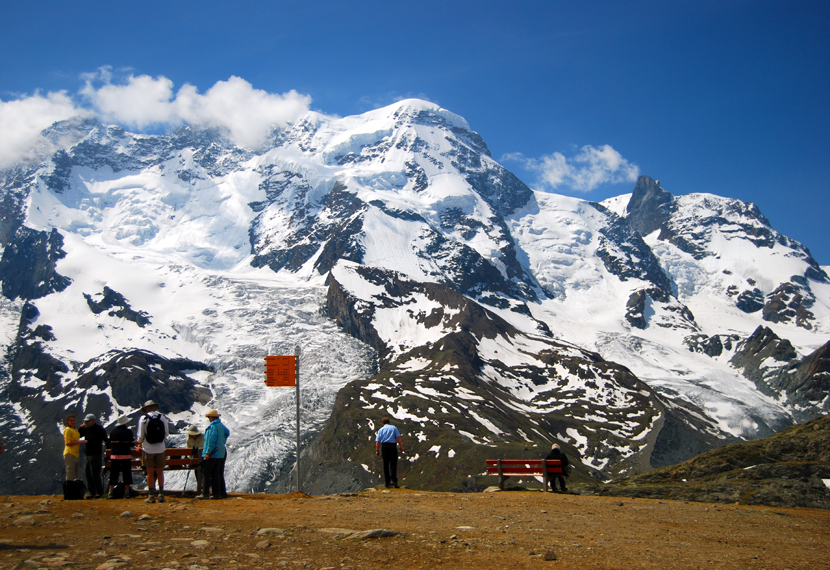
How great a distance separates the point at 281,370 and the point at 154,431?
10.9 m

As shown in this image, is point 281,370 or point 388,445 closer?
point 388,445

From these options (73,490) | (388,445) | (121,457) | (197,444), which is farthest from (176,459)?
(388,445)

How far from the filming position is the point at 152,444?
21.9 m

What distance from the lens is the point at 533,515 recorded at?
2089 centimetres

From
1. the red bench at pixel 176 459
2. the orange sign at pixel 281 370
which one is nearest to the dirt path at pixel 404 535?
the red bench at pixel 176 459

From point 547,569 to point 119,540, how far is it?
9.98 m

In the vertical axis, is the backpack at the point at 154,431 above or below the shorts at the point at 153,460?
above

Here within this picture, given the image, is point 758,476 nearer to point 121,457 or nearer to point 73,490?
point 121,457

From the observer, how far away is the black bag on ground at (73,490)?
2256 cm

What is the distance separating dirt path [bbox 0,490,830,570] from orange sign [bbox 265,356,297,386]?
9.02 meters

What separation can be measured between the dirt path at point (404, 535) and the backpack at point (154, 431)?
221 centimetres

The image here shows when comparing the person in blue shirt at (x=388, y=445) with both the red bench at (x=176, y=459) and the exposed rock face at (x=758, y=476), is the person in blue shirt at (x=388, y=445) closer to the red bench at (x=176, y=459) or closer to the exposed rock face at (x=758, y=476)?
the red bench at (x=176, y=459)

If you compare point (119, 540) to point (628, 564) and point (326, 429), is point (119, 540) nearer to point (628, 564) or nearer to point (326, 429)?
point (628, 564)

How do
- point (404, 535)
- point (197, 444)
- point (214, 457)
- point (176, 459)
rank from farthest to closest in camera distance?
point (176, 459) < point (197, 444) < point (214, 457) < point (404, 535)
